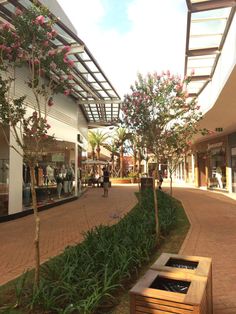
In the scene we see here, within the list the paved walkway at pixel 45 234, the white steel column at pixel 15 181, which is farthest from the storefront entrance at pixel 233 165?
the white steel column at pixel 15 181

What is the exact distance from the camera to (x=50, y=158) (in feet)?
49.6

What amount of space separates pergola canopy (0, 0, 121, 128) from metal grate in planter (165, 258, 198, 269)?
5136 millimetres

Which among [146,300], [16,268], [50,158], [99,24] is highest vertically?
[99,24]

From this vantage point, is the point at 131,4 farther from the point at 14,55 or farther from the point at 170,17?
the point at 14,55

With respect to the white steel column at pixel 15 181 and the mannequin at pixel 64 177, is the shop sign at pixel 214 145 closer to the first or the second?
the mannequin at pixel 64 177

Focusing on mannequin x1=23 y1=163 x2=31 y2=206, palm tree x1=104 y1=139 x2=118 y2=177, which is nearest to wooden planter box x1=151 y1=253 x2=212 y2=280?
mannequin x1=23 y1=163 x2=31 y2=206

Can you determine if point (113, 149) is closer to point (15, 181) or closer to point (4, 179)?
point (15, 181)

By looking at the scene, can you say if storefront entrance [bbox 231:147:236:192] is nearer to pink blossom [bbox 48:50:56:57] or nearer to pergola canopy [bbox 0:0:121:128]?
pergola canopy [bbox 0:0:121:128]

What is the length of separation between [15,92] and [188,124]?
6.14 metres

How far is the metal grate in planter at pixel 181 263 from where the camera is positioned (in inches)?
153

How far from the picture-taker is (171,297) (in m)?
2.79

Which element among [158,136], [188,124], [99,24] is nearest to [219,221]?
[188,124]

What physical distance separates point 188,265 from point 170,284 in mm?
592

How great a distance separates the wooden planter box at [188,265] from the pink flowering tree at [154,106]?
12.1 feet
